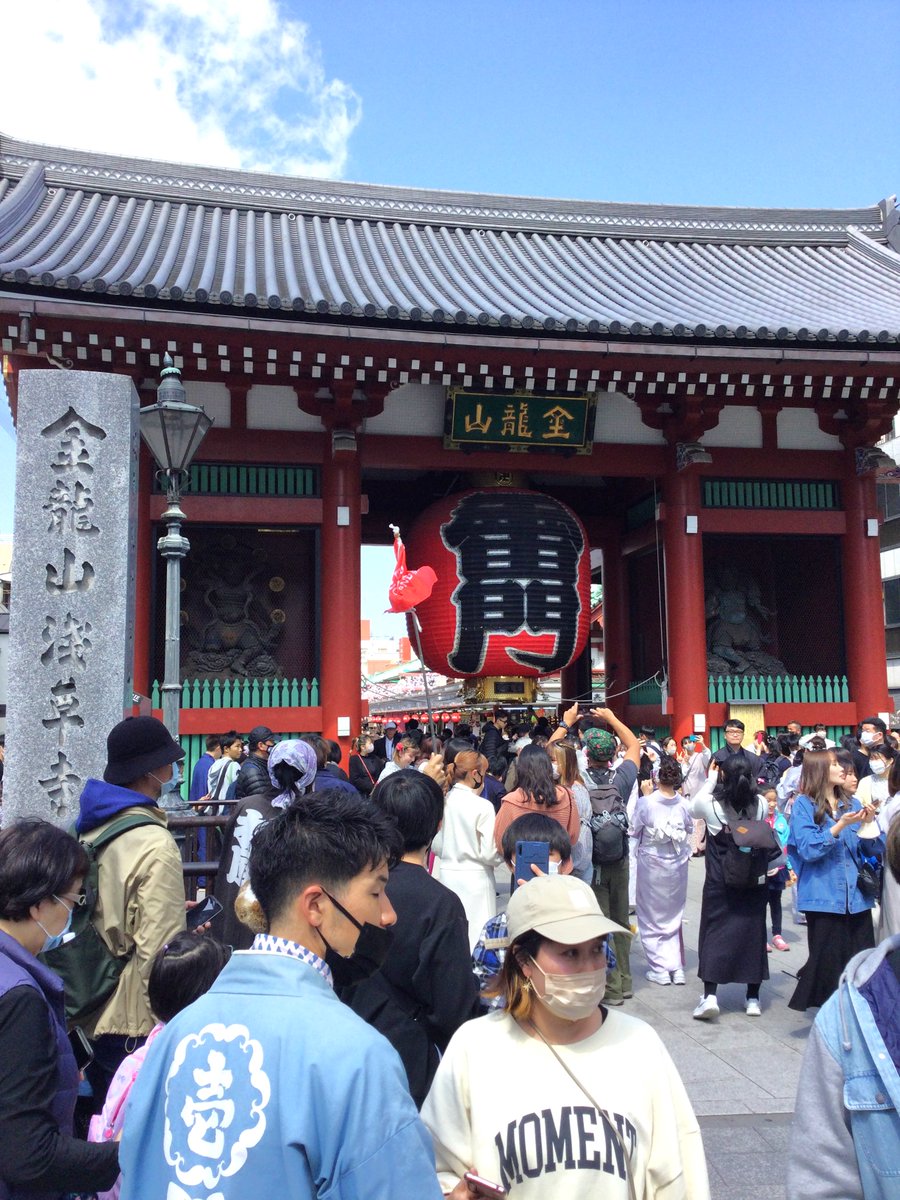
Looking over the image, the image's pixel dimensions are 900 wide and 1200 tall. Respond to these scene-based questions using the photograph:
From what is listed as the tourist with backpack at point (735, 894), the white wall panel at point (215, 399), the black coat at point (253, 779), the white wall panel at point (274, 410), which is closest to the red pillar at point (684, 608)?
the white wall panel at point (274, 410)

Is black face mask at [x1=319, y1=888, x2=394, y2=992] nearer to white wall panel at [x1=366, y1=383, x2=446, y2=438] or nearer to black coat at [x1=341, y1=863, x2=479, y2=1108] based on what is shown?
black coat at [x1=341, y1=863, x2=479, y2=1108]

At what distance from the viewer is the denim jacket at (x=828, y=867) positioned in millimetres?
5293

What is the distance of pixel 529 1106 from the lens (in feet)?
6.20

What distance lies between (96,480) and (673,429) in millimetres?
9244

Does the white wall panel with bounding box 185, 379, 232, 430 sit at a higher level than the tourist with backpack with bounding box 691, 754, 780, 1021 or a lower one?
higher

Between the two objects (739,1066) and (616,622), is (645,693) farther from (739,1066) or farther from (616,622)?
(739,1066)

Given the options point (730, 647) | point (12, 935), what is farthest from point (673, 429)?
point (12, 935)

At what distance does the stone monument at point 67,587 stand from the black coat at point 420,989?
2884 millimetres

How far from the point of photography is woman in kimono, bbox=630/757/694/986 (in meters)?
6.66

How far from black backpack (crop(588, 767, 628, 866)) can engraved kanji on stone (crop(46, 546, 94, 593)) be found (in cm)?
328

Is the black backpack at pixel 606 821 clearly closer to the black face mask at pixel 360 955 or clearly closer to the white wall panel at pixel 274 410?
the black face mask at pixel 360 955

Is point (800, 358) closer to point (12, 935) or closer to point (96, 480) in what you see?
point (96, 480)

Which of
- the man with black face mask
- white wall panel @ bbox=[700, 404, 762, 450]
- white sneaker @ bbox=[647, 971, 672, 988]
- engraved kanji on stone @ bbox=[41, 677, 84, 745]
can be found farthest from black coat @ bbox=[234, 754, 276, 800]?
white wall panel @ bbox=[700, 404, 762, 450]

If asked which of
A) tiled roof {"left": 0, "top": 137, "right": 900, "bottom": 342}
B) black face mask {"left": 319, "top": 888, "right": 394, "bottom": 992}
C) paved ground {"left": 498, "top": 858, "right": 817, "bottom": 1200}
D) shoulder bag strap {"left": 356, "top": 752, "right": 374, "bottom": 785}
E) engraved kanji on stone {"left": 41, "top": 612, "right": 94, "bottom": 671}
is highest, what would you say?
tiled roof {"left": 0, "top": 137, "right": 900, "bottom": 342}
